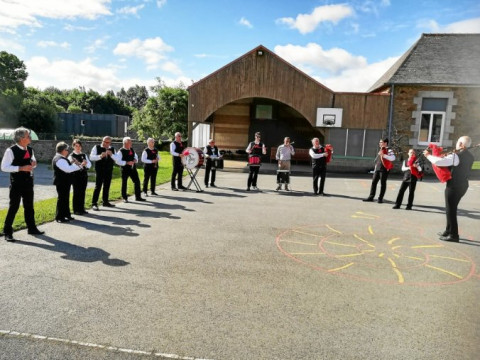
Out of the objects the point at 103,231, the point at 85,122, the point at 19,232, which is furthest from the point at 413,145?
the point at 85,122

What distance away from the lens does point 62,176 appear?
345 inches

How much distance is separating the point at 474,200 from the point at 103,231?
1328cm

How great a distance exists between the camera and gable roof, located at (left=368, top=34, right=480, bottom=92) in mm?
20094

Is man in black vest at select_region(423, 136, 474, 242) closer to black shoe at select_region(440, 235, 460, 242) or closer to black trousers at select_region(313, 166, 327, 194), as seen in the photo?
black shoe at select_region(440, 235, 460, 242)

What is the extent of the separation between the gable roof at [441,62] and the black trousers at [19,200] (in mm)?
19581

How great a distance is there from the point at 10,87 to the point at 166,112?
24.7 m

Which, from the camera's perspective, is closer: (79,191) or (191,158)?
(79,191)

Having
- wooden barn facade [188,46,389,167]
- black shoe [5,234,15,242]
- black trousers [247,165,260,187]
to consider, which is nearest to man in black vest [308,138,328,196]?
black trousers [247,165,260,187]

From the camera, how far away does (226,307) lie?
4.63 metres

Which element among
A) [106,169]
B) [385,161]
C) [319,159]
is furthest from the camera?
[319,159]

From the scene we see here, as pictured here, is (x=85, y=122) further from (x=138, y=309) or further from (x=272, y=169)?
(x=138, y=309)

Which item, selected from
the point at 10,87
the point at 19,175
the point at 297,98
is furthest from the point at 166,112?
the point at 19,175

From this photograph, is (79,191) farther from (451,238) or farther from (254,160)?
(451,238)

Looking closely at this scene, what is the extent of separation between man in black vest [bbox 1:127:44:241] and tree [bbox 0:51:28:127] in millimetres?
41135
